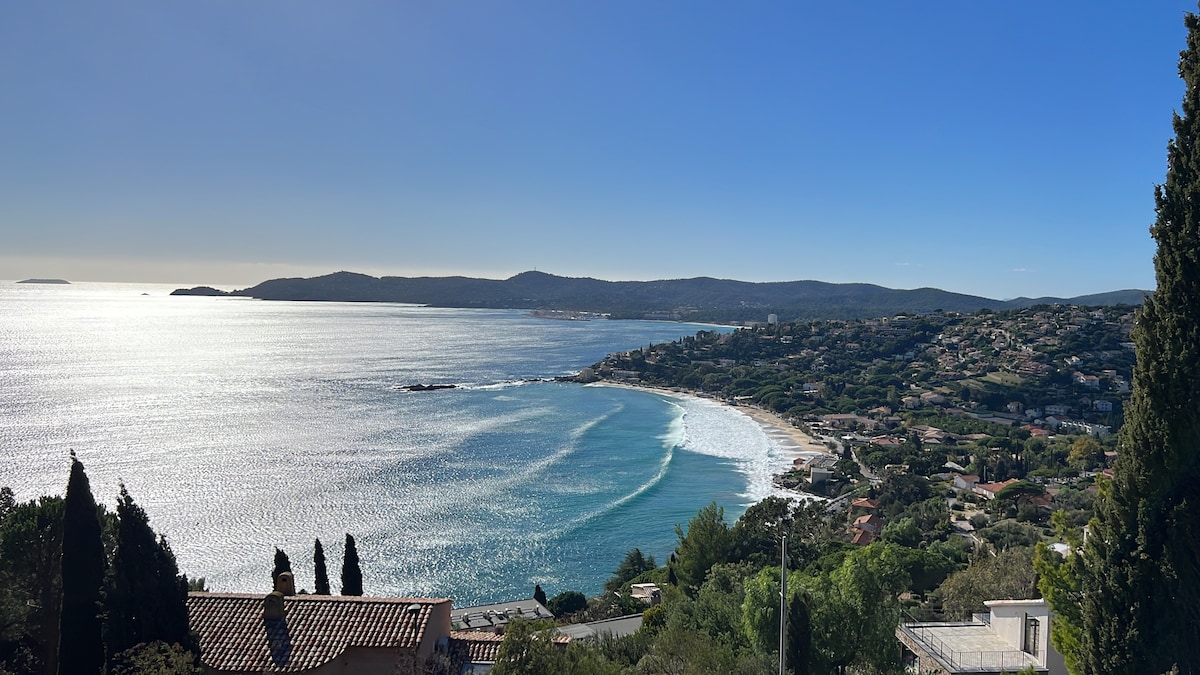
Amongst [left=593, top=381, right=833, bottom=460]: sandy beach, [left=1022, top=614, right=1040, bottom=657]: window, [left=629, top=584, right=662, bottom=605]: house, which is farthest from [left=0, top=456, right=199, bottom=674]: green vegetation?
[left=593, top=381, right=833, bottom=460]: sandy beach

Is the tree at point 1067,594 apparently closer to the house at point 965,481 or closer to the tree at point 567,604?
the tree at point 567,604

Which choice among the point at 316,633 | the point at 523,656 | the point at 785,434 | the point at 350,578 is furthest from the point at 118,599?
the point at 785,434

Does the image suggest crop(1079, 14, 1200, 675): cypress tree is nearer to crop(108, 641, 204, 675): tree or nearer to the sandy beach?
crop(108, 641, 204, 675): tree

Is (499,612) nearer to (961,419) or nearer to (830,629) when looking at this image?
(830,629)

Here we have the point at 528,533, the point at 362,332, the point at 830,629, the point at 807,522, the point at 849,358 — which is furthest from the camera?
the point at 362,332

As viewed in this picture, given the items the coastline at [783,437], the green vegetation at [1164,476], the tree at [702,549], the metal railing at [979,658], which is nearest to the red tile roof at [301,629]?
the metal railing at [979,658]

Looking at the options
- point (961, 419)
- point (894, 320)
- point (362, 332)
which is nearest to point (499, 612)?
point (961, 419)
